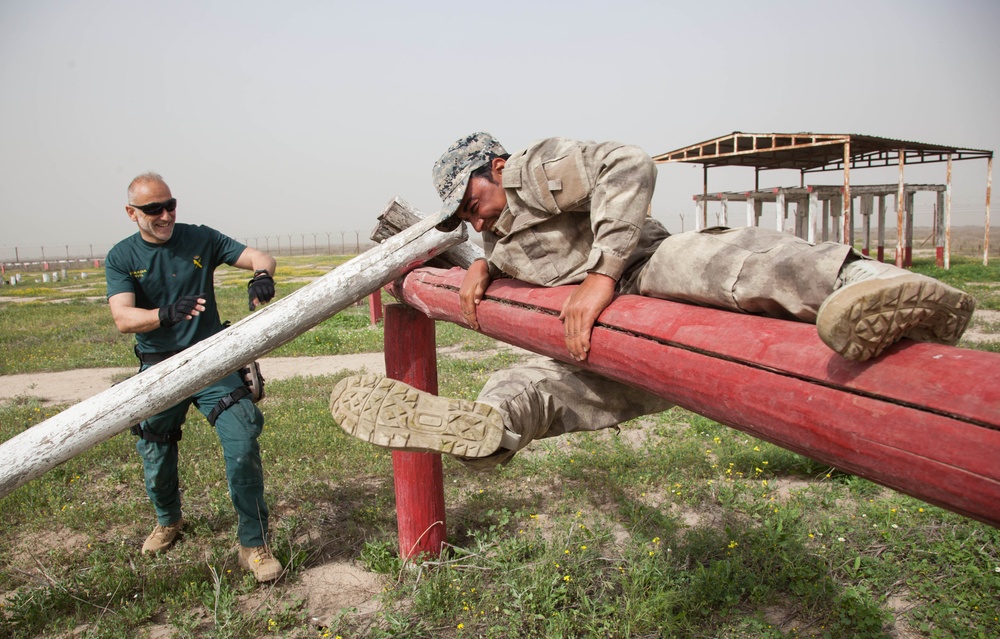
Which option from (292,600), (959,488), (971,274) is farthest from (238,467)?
(971,274)

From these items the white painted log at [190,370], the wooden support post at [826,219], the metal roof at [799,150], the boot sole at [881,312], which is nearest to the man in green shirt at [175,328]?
the white painted log at [190,370]

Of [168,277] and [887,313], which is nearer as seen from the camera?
[887,313]

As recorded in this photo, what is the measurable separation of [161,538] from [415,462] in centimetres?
154

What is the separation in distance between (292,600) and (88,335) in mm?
10662

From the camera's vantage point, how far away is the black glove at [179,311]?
10.2ft

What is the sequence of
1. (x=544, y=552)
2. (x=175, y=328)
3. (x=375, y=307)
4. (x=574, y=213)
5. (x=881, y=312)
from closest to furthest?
1. (x=881, y=312)
2. (x=574, y=213)
3. (x=544, y=552)
4. (x=175, y=328)
5. (x=375, y=307)

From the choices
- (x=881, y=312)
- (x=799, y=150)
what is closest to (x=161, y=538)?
(x=881, y=312)

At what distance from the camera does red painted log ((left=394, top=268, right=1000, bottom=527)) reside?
97cm

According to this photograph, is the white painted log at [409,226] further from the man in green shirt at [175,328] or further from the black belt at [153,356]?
the black belt at [153,356]

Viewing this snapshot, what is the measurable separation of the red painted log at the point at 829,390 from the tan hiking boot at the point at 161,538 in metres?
2.93

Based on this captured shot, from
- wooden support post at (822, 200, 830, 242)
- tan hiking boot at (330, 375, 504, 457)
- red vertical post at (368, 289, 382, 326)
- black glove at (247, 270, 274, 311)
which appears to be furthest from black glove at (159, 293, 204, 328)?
wooden support post at (822, 200, 830, 242)

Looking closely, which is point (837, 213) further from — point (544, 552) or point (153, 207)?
point (153, 207)

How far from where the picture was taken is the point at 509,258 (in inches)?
97.4

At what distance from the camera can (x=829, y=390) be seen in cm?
117
